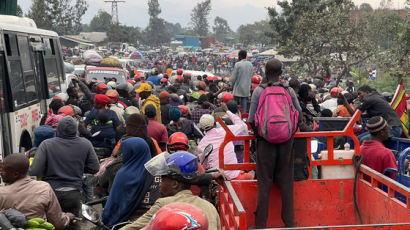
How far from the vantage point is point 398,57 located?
19.6 m

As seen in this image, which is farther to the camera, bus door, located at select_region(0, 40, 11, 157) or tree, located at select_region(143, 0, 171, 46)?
tree, located at select_region(143, 0, 171, 46)

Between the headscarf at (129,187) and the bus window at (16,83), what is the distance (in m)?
4.78

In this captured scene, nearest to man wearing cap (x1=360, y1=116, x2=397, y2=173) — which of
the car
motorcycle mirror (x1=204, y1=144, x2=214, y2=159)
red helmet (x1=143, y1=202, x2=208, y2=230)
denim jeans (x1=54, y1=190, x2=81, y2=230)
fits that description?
motorcycle mirror (x1=204, y1=144, x2=214, y2=159)

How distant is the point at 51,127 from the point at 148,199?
116 inches

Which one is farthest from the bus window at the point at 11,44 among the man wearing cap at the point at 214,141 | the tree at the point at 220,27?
the tree at the point at 220,27

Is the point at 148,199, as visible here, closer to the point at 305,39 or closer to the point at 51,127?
the point at 51,127

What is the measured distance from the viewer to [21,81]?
9.63 metres

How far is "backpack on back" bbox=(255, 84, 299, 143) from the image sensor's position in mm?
4781

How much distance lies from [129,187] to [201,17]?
16026 centimetres

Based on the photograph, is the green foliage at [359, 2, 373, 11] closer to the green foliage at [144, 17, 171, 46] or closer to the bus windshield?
the green foliage at [144, 17, 171, 46]

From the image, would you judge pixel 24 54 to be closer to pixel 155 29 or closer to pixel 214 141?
pixel 214 141

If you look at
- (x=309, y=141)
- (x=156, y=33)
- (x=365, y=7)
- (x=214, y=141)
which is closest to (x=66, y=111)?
(x=214, y=141)

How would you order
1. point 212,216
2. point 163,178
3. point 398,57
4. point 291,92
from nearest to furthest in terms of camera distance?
point 212,216 < point 163,178 < point 291,92 < point 398,57

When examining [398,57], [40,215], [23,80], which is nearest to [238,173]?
[40,215]
